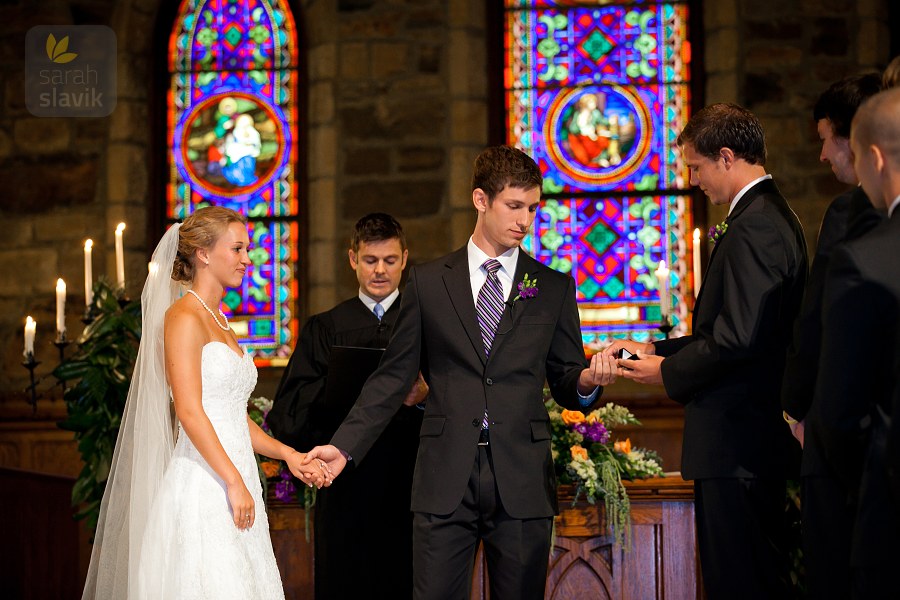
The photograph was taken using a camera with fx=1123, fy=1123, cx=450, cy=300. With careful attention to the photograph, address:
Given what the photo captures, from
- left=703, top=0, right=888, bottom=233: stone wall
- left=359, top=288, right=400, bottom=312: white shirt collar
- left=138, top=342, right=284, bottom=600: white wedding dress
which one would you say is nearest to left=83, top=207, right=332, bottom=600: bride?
left=138, top=342, right=284, bottom=600: white wedding dress

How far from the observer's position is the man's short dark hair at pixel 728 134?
130 inches

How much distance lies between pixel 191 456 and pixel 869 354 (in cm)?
208

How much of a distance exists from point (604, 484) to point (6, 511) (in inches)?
118

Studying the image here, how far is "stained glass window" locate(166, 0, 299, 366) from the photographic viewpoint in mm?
7312

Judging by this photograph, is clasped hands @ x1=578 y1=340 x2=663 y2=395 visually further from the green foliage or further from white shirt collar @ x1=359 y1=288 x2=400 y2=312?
the green foliage

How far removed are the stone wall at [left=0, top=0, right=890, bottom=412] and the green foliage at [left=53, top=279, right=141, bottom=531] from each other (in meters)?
1.94

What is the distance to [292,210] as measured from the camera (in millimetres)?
7414

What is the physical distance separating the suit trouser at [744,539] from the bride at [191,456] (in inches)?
46.5

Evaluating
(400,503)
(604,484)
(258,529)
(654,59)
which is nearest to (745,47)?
(654,59)

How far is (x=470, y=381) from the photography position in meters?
3.35

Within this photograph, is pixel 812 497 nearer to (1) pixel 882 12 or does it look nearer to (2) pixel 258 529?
(2) pixel 258 529

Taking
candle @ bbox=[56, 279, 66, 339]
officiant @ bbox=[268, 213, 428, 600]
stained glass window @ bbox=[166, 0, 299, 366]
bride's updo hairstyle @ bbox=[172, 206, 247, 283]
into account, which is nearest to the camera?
bride's updo hairstyle @ bbox=[172, 206, 247, 283]

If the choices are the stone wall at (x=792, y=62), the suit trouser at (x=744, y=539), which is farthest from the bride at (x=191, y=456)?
the stone wall at (x=792, y=62)

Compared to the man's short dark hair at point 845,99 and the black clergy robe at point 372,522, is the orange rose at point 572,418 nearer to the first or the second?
the black clergy robe at point 372,522
